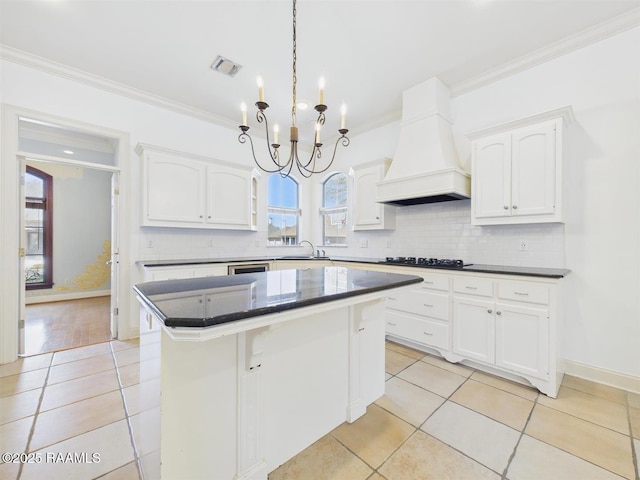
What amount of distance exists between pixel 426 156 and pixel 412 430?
2.67 m

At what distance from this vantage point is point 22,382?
2.23 metres

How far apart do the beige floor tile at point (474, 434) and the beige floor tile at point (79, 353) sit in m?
3.22

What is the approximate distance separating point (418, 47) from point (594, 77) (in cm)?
157

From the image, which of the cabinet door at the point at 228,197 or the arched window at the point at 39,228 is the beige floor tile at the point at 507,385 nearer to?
the cabinet door at the point at 228,197

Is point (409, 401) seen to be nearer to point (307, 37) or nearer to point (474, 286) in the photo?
point (474, 286)

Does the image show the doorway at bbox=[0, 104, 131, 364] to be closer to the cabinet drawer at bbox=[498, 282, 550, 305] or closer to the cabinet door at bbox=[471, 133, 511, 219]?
the cabinet door at bbox=[471, 133, 511, 219]

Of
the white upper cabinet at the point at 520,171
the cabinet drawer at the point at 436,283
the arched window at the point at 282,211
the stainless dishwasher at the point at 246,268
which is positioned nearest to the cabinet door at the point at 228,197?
the stainless dishwasher at the point at 246,268

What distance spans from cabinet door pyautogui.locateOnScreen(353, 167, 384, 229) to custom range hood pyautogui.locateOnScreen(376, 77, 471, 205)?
395 mm

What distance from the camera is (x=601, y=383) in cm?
226

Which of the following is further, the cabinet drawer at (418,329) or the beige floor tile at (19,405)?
the cabinet drawer at (418,329)

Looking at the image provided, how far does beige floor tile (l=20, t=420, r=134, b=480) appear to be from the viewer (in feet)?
4.52

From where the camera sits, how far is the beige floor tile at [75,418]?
162 centimetres

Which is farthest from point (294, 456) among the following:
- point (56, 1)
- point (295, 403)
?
point (56, 1)

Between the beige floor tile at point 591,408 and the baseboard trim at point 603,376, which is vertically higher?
the baseboard trim at point 603,376
